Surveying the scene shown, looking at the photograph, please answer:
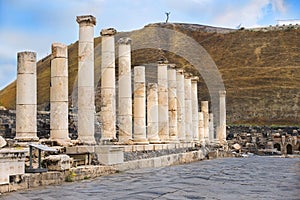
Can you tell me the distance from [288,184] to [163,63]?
15.0 meters

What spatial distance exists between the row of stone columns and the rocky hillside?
113 ft

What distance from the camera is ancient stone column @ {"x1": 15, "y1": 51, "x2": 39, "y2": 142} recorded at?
15.2 m

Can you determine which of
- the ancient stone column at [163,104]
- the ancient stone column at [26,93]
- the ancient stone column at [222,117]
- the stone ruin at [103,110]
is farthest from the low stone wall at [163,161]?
the ancient stone column at [222,117]

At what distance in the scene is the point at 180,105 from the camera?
31.0 meters

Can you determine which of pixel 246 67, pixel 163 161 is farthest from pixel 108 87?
pixel 246 67

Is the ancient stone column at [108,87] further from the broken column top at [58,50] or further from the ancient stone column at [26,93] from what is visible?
the ancient stone column at [26,93]

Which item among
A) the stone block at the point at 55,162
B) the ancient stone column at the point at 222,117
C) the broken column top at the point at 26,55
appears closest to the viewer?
the stone block at the point at 55,162

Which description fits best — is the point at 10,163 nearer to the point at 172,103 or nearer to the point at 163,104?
the point at 163,104

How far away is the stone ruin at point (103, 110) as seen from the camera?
1519 centimetres

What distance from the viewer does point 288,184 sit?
13.6 m

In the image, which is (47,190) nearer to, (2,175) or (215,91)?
(2,175)

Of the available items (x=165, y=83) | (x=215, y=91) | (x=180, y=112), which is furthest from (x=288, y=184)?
(x=215, y=91)

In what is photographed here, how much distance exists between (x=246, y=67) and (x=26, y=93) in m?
92.3

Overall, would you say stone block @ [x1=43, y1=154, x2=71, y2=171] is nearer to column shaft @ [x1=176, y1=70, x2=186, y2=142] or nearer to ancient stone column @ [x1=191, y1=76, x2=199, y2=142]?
column shaft @ [x1=176, y1=70, x2=186, y2=142]
